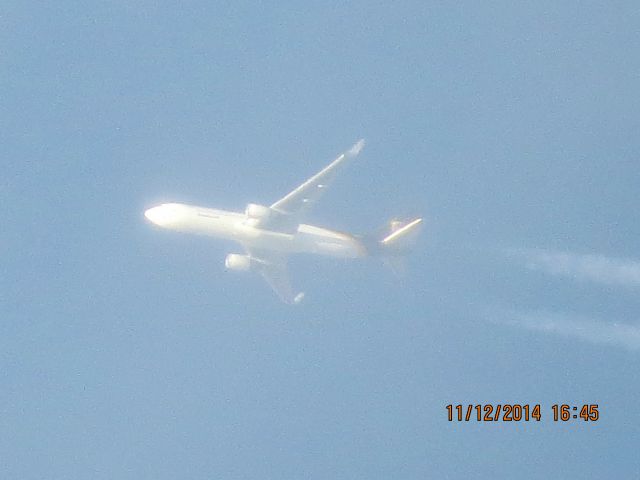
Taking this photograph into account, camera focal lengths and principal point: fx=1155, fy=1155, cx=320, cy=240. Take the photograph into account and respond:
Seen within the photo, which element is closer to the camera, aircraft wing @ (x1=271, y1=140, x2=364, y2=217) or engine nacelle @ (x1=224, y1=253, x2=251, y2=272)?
aircraft wing @ (x1=271, y1=140, x2=364, y2=217)

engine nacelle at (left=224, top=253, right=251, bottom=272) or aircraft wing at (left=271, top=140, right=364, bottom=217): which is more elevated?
aircraft wing at (left=271, top=140, right=364, bottom=217)

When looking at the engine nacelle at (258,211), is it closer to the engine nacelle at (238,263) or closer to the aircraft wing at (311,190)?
the aircraft wing at (311,190)

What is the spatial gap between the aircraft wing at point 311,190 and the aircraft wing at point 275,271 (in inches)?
236

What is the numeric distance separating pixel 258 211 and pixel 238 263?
25.2ft

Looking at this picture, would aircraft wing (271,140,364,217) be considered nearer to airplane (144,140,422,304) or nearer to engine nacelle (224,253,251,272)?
airplane (144,140,422,304)

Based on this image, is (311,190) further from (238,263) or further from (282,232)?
(238,263)

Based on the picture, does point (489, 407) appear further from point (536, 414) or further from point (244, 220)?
point (244, 220)

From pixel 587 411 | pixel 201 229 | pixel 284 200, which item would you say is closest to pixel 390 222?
pixel 284 200

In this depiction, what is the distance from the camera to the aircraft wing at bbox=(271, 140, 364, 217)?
4045 inches

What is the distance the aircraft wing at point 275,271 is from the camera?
110 m

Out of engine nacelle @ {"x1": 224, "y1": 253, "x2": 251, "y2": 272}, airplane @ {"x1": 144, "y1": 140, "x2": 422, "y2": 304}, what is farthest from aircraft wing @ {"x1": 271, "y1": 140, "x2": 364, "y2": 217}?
engine nacelle @ {"x1": 224, "y1": 253, "x2": 251, "y2": 272}

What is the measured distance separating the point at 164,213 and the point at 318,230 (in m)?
14.6

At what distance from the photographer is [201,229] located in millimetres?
107375

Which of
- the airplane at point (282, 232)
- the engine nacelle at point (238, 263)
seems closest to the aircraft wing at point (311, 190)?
the airplane at point (282, 232)
